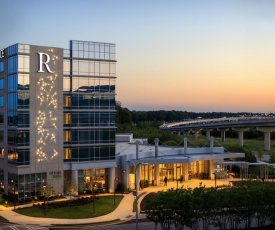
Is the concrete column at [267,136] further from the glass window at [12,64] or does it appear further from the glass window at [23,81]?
the glass window at [12,64]

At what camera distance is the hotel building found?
6750 centimetres

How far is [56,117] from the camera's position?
2773 inches

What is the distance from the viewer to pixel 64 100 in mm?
71500

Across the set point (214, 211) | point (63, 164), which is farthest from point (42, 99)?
point (214, 211)

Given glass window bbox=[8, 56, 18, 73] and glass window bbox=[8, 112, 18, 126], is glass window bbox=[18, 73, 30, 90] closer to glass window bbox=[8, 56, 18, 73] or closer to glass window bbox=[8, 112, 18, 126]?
glass window bbox=[8, 56, 18, 73]

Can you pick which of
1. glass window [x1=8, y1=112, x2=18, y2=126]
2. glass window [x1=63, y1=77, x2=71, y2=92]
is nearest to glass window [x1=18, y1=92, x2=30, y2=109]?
glass window [x1=8, y1=112, x2=18, y2=126]

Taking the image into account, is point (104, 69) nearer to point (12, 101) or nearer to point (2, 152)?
point (12, 101)

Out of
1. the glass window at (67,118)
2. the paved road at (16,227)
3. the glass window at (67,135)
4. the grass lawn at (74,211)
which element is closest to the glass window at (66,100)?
the glass window at (67,118)

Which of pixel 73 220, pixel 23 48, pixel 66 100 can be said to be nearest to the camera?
pixel 73 220

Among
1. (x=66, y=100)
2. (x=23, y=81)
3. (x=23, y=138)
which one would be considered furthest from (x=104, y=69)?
(x=23, y=138)

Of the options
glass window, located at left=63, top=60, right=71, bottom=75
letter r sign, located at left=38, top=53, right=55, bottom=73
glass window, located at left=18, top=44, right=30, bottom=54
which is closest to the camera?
glass window, located at left=18, top=44, right=30, bottom=54

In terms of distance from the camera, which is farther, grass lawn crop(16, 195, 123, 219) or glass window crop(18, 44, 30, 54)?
glass window crop(18, 44, 30, 54)

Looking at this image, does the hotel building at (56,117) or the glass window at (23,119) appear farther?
the hotel building at (56,117)

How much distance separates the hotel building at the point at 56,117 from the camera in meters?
67.5
